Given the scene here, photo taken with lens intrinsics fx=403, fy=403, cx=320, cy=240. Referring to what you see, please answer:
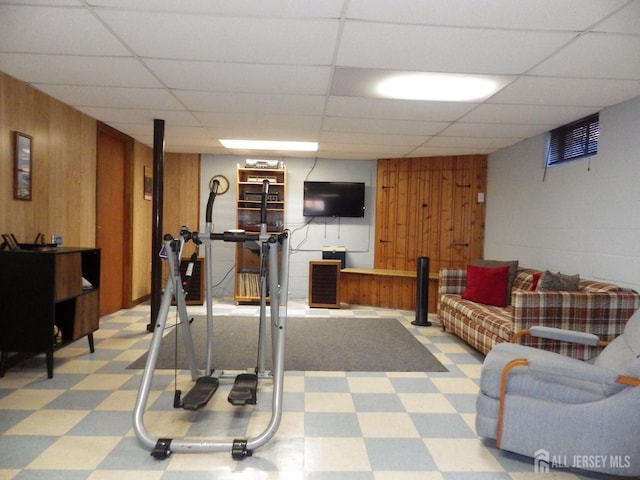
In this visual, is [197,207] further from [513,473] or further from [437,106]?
[513,473]

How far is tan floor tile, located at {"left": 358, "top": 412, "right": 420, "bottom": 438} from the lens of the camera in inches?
96.0

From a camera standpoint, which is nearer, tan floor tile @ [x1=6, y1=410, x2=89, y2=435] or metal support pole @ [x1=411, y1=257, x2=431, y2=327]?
tan floor tile @ [x1=6, y1=410, x2=89, y2=435]

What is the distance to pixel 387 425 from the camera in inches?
100

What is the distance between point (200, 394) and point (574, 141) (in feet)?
14.1

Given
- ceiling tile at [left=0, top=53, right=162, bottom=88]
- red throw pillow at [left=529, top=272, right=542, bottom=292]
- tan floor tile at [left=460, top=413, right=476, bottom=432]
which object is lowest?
tan floor tile at [left=460, top=413, right=476, bottom=432]

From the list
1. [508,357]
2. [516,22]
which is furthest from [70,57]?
[508,357]

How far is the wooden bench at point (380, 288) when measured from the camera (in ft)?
20.3

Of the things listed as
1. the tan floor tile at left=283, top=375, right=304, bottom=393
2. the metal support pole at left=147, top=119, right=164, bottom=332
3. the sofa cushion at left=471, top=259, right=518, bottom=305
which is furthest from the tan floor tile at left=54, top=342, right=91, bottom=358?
the sofa cushion at left=471, top=259, right=518, bottom=305

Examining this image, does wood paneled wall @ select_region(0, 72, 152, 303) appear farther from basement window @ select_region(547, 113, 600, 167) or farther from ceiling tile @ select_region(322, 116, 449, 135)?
basement window @ select_region(547, 113, 600, 167)

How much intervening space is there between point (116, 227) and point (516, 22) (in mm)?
5120

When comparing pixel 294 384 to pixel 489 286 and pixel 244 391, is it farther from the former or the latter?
pixel 489 286

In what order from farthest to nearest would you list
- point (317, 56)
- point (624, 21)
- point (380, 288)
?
point (380, 288), point (317, 56), point (624, 21)

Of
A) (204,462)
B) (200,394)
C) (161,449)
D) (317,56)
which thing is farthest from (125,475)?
(317,56)

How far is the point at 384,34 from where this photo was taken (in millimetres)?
2420
